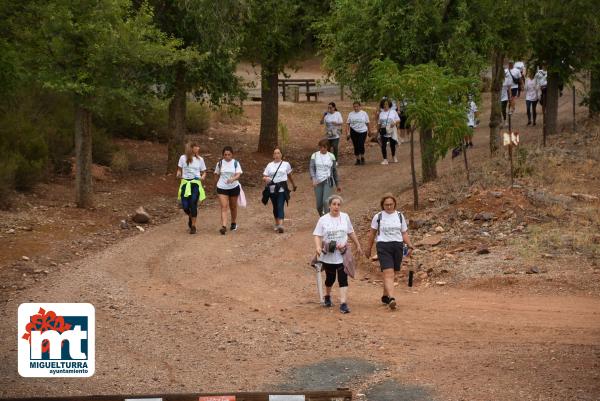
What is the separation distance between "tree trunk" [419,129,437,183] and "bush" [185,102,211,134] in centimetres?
1099

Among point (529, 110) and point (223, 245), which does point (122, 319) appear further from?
point (529, 110)

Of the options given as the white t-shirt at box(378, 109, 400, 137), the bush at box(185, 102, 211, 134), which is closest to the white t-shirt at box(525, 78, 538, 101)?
the white t-shirt at box(378, 109, 400, 137)

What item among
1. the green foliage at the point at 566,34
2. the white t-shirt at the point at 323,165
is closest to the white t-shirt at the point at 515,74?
the green foliage at the point at 566,34

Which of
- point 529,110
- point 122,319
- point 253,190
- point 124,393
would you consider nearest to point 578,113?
point 529,110

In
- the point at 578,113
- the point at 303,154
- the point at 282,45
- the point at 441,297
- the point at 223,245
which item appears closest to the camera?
the point at 441,297

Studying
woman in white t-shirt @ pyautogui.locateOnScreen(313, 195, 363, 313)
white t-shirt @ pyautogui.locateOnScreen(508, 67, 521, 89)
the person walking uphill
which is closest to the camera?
woman in white t-shirt @ pyautogui.locateOnScreen(313, 195, 363, 313)

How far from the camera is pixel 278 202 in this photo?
21.1m

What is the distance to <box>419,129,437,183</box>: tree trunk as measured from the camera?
23.1 meters

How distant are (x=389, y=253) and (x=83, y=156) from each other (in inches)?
362

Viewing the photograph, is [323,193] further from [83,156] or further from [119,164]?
[119,164]

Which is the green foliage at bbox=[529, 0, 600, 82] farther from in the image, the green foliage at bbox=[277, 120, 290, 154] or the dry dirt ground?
the green foliage at bbox=[277, 120, 290, 154]

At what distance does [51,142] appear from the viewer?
88.1ft

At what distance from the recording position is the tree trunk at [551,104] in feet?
102

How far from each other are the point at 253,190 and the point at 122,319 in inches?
471
